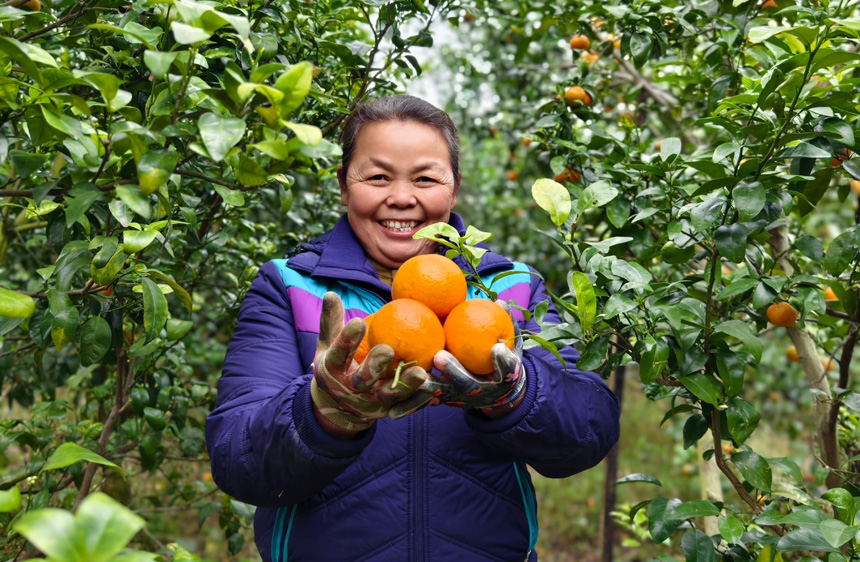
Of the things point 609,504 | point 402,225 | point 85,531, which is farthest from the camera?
point 609,504

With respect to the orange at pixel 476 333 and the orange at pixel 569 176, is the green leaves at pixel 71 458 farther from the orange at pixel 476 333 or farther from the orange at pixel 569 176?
the orange at pixel 569 176

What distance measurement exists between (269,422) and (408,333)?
1.19 feet

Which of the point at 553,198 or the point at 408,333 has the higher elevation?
the point at 553,198

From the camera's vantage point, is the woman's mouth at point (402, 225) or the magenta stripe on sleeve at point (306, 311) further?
the woman's mouth at point (402, 225)

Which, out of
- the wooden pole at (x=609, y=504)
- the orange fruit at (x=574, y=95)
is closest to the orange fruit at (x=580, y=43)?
the orange fruit at (x=574, y=95)

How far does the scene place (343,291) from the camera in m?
→ 1.61

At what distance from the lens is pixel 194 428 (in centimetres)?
224

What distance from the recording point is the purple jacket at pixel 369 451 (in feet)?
4.27

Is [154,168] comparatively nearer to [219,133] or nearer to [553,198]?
[219,133]

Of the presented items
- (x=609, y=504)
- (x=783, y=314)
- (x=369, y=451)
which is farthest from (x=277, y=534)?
(x=609, y=504)

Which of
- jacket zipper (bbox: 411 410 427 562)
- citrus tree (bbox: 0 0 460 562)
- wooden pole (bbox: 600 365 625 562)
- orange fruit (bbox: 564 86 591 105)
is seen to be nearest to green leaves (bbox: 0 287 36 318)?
citrus tree (bbox: 0 0 460 562)

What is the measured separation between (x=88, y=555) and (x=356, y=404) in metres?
0.51

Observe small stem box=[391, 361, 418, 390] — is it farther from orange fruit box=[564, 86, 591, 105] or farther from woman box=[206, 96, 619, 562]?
orange fruit box=[564, 86, 591, 105]

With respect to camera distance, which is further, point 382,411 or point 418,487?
point 418,487
